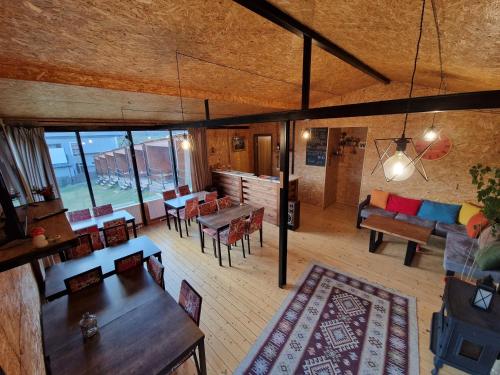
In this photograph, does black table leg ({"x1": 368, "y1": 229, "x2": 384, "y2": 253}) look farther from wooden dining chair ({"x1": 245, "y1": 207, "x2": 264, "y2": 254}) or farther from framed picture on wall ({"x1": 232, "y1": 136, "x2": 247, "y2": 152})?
framed picture on wall ({"x1": 232, "y1": 136, "x2": 247, "y2": 152})

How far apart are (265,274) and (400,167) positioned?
2522mm

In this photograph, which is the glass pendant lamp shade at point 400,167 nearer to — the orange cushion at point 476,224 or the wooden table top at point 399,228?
the wooden table top at point 399,228

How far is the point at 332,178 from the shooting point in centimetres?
633

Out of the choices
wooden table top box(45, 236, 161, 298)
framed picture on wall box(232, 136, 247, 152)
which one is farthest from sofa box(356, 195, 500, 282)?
framed picture on wall box(232, 136, 247, 152)

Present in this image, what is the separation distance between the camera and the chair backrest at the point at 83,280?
209 cm

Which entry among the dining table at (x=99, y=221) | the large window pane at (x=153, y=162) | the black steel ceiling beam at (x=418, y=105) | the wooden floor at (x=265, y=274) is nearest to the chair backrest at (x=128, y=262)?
the wooden floor at (x=265, y=274)

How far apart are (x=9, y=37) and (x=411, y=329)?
4.58 m

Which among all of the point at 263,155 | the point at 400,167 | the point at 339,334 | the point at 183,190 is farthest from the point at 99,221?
the point at 263,155

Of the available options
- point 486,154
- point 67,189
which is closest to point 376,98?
point 486,154

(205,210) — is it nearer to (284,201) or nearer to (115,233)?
(115,233)

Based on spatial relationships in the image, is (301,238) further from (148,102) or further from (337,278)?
(148,102)

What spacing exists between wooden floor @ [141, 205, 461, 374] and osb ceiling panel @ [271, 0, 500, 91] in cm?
285

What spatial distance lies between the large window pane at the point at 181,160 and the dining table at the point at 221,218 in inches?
90.4

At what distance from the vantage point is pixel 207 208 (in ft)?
13.9
